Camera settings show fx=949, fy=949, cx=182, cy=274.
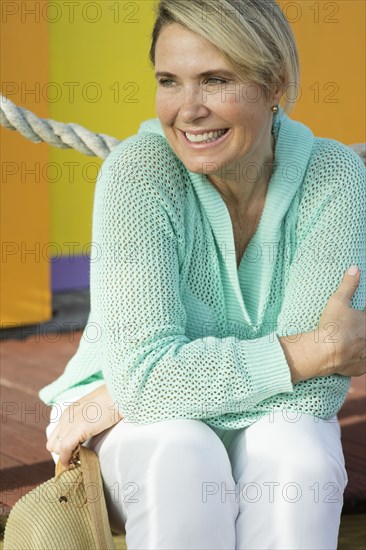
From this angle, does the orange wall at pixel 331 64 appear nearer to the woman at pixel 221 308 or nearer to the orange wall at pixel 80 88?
the orange wall at pixel 80 88

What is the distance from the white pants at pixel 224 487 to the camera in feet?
4.89

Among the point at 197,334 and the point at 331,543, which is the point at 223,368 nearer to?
the point at 197,334

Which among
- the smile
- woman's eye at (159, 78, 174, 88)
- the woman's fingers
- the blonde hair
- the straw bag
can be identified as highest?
the blonde hair

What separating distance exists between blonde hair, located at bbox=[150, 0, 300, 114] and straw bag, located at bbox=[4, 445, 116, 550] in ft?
2.51

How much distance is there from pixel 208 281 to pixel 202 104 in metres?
0.35

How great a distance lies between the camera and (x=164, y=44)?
173cm

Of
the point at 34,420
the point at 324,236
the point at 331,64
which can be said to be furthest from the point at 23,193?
the point at 324,236

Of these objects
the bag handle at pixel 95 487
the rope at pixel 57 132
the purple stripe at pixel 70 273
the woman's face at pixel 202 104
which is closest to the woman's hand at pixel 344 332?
the woman's face at pixel 202 104

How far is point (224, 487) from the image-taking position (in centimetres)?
155

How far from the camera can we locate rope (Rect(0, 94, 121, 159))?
2.40 meters

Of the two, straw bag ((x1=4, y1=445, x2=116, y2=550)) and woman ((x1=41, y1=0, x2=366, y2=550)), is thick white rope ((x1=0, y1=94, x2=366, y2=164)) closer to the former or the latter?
woman ((x1=41, y1=0, x2=366, y2=550))

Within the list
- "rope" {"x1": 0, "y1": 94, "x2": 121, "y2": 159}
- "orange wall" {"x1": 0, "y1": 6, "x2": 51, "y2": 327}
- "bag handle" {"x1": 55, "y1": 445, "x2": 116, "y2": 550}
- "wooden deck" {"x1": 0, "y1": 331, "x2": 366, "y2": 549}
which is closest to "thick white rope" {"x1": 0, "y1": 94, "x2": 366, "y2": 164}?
"rope" {"x1": 0, "y1": 94, "x2": 121, "y2": 159}

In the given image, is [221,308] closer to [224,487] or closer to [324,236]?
[324,236]

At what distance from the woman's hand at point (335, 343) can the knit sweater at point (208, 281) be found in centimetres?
2
